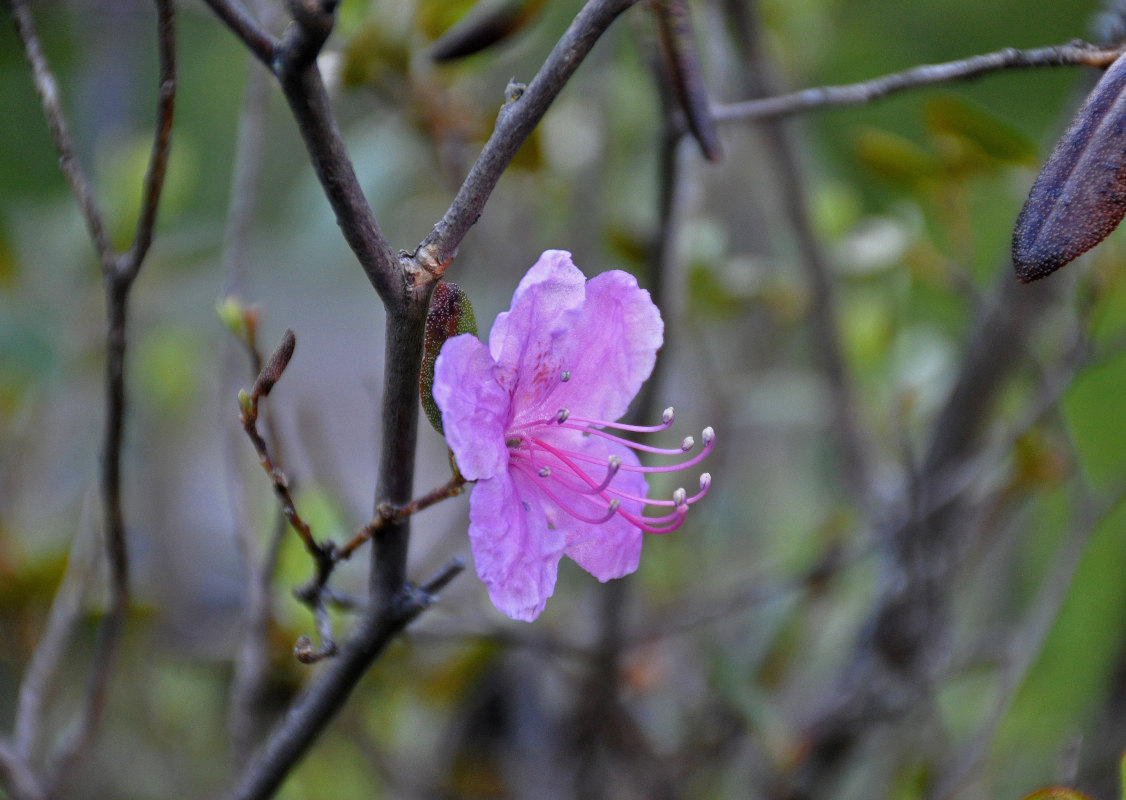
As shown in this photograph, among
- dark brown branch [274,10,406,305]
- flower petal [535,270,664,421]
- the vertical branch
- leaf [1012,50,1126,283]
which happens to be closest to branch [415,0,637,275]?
dark brown branch [274,10,406,305]

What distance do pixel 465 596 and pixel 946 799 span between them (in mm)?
650

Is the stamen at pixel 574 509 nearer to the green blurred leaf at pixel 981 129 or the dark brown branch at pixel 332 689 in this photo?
the dark brown branch at pixel 332 689

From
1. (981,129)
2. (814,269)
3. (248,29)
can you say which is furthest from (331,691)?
(814,269)

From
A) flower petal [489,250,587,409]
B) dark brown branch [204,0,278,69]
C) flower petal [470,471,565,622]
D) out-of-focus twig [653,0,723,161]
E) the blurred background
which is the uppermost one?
dark brown branch [204,0,278,69]

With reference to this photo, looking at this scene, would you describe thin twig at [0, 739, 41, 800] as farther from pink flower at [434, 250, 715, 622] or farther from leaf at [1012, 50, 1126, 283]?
leaf at [1012, 50, 1126, 283]

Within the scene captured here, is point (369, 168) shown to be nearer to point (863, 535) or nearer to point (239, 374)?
point (239, 374)

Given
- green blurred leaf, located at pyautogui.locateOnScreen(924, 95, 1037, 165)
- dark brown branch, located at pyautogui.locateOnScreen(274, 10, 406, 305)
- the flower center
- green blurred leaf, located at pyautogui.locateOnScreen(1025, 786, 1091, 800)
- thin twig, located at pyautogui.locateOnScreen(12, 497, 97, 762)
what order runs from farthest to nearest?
green blurred leaf, located at pyautogui.locateOnScreen(924, 95, 1037, 165) < thin twig, located at pyautogui.locateOnScreen(12, 497, 97, 762) < the flower center < green blurred leaf, located at pyautogui.locateOnScreen(1025, 786, 1091, 800) < dark brown branch, located at pyautogui.locateOnScreen(274, 10, 406, 305)

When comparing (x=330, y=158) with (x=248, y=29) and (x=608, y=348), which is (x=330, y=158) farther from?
(x=608, y=348)

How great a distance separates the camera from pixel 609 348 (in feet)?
2.00

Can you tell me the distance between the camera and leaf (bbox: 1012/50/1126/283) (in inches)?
18.6

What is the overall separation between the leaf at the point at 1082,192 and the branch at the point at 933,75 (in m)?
0.04

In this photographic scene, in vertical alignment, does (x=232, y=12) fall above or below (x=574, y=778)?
above

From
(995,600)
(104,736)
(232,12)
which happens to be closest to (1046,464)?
(995,600)

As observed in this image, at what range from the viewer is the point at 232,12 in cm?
43
